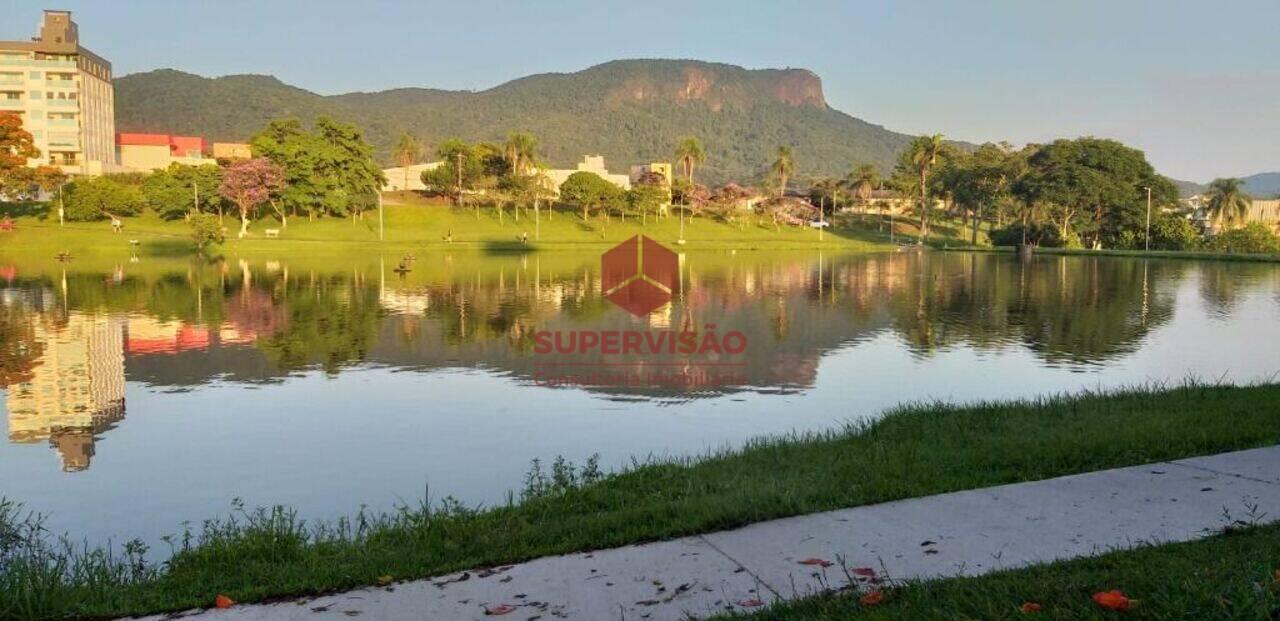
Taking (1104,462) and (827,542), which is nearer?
(827,542)

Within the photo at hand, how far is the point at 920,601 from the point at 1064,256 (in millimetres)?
81713

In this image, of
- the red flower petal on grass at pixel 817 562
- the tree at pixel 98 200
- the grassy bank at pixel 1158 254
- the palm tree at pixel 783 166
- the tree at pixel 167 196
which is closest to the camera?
the red flower petal on grass at pixel 817 562

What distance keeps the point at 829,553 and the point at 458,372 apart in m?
13.0

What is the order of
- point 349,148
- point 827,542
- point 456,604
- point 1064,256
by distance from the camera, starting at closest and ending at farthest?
1. point 456,604
2. point 827,542
3. point 1064,256
4. point 349,148

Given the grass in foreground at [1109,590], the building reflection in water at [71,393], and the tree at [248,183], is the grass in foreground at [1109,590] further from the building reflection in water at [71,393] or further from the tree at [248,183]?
the tree at [248,183]

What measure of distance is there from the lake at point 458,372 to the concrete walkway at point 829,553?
4.10m

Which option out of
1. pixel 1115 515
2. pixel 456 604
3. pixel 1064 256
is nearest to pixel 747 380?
pixel 1115 515

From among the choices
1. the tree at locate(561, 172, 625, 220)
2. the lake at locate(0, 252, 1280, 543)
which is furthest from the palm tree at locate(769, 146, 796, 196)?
the lake at locate(0, 252, 1280, 543)

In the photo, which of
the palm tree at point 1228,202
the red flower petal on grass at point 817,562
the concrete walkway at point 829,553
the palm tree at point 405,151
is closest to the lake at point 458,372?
the concrete walkway at point 829,553

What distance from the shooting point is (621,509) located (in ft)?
24.0

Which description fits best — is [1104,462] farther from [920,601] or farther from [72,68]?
[72,68]

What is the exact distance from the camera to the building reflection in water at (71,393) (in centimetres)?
1227

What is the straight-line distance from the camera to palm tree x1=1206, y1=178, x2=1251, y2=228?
9631 centimetres

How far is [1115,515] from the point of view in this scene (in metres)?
6.19
